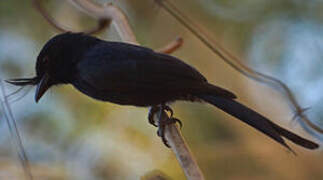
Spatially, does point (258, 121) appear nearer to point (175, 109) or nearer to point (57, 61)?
point (57, 61)

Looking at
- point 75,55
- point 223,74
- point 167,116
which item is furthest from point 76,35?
point 223,74

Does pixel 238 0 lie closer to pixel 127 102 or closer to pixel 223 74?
pixel 223 74

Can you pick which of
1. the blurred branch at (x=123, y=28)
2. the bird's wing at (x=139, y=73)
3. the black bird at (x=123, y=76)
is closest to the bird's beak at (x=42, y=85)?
the black bird at (x=123, y=76)

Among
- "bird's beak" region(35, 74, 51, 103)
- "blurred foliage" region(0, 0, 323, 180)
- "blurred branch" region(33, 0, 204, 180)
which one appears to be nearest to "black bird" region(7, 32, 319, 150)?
"bird's beak" region(35, 74, 51, 103)

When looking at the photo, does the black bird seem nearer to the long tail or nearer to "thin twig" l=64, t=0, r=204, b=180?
the long tail

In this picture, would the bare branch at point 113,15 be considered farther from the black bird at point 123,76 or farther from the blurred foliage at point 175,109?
the blurred foliage at point 175,109
